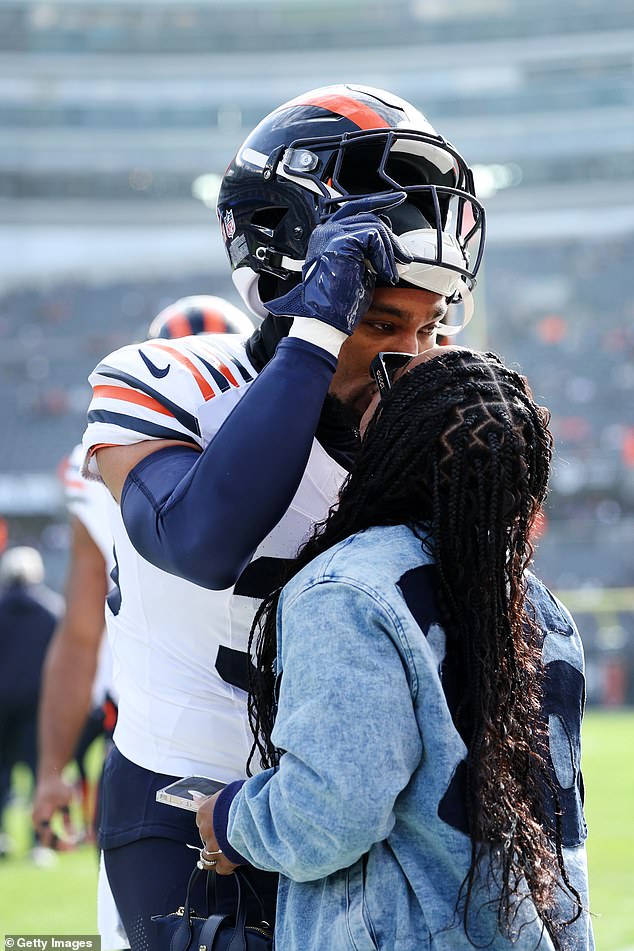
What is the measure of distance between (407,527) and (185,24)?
34392 mm

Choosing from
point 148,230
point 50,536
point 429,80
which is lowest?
point 50,536

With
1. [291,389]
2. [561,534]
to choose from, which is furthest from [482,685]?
[561,534]

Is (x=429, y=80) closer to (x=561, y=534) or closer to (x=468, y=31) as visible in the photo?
(x=468, y=31)

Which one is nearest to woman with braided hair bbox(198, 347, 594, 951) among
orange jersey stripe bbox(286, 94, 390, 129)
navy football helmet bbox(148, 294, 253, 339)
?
orange jersey stripe bbox(286, 94, 390, 129)

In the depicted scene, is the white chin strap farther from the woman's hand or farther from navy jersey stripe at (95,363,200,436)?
the woman's hand

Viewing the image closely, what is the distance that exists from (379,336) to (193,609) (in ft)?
1.54

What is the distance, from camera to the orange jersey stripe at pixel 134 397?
1579mm

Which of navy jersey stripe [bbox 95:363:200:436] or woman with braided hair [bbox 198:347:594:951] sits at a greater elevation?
navy jersey stripe [bbox 95:363:200:436]

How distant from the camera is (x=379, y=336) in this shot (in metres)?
1.64

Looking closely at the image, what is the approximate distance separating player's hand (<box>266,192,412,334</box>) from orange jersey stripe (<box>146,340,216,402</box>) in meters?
0.19

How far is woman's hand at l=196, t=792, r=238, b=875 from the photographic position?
1.41m

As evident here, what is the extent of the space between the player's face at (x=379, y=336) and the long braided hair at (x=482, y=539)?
0.75ft

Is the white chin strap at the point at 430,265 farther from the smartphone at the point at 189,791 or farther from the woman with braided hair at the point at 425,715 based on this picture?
the smartphone at the point at 189,791

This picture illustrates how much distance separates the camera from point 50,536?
74.7 ft
